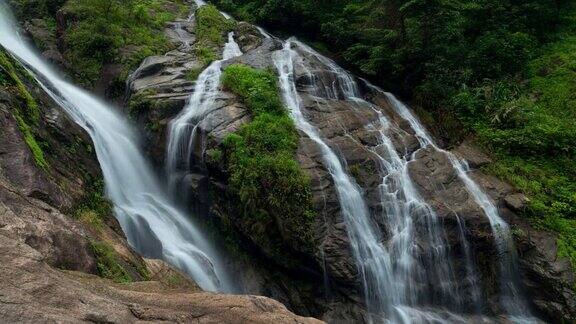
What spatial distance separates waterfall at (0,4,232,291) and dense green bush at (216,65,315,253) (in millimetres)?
1744

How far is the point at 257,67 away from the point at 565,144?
1070 centimetres

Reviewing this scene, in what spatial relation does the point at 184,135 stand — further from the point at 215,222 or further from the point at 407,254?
the point at 407,254

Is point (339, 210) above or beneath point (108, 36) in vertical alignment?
beneath

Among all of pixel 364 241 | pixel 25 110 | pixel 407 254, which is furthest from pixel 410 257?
pixel 25 110

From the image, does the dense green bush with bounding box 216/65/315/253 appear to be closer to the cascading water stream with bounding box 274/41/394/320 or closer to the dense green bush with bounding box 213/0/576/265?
the cascading water stream with bounding box 274/41/394/320

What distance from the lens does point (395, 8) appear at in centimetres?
1733

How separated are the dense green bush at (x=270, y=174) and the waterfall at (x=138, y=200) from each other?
1.74 meters

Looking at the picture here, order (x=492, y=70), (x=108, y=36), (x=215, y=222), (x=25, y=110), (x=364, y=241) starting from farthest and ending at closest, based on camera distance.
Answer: (x=492, y=70), (x=108, y=36), (x=215, y=222), (x=364, y=241), (x=25, y=110)

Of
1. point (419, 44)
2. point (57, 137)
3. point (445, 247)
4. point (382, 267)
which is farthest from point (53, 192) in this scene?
point (419, 44)

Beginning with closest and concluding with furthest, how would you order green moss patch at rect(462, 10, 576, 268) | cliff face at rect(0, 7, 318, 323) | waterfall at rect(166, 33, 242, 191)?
1. cliff face at rect(0, 7, 318, 323)
2. waterfall at rect(166, 33, 242, 191)
3. green moss patch at rect(462, 10, 576, 268)

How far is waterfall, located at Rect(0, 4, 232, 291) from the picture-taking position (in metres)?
10.4

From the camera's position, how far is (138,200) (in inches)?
470

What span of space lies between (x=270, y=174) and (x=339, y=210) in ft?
6.52

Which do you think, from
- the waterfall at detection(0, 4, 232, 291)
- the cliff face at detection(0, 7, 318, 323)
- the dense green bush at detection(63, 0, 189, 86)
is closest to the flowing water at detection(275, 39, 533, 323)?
the waterfall at detection(0, 4, 232, 291)
